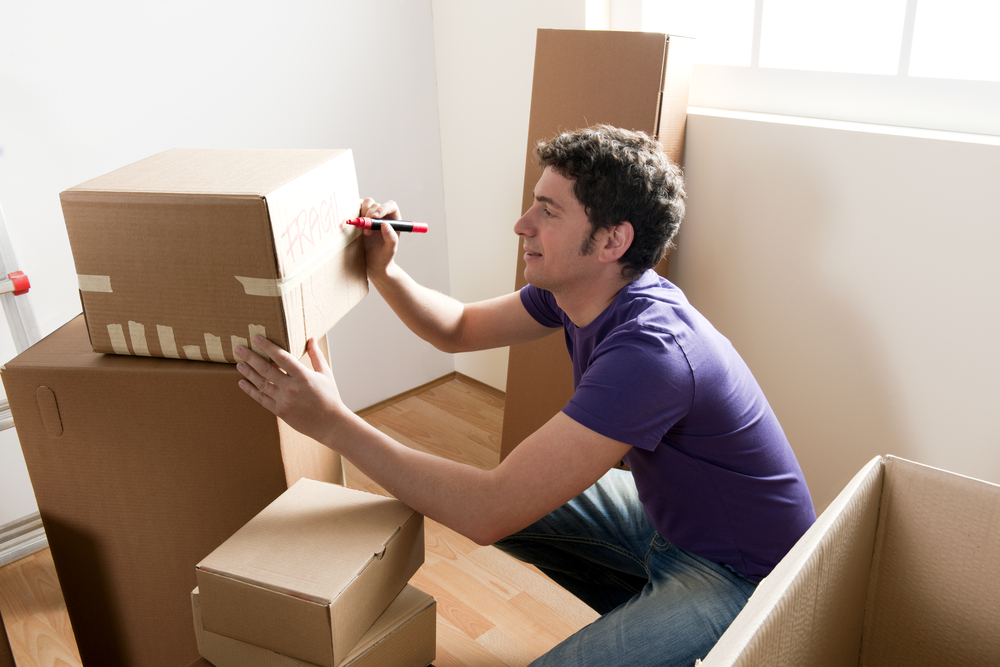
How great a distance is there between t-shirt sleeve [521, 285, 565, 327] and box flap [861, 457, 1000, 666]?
85 cm

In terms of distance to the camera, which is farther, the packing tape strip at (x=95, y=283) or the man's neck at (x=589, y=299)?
the man's neck at (x=589, y=299)

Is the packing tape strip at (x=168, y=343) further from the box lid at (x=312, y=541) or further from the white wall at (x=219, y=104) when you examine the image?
the white wall at (x=219, y=104)

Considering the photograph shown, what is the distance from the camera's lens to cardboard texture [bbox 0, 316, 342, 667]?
109 cm

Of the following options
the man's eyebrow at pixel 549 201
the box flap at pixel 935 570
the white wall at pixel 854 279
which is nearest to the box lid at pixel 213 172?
the man's eyebrow at pixel 549 201

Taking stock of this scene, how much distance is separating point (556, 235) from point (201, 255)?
1.79 ft

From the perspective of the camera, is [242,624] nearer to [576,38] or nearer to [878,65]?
[576,38]

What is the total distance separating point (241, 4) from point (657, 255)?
4.48 feet

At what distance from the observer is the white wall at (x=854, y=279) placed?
130 cm

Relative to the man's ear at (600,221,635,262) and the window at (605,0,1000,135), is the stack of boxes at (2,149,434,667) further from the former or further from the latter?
the window at (605,0,1000,135)

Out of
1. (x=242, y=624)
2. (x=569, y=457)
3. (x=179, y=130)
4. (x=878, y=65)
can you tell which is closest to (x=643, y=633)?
(x=569, y=457)

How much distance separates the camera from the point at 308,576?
902 millimetres

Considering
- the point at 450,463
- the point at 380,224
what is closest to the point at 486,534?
the point at 450,463

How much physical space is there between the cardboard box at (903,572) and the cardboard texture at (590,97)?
1.14 m

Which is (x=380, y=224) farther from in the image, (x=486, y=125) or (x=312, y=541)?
(x=486, y=125)
